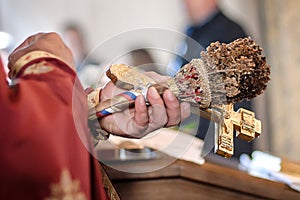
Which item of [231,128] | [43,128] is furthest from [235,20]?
[43,128]

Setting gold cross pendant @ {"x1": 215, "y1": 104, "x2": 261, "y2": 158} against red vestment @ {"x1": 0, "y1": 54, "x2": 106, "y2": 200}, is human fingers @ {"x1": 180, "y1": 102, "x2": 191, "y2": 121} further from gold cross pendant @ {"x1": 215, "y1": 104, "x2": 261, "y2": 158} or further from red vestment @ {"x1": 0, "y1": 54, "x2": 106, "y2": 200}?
red vestment @ {"x1": 0, "y1": 54, "x2": 106, "y2": 200}

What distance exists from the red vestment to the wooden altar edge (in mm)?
393

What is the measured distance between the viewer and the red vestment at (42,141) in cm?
85

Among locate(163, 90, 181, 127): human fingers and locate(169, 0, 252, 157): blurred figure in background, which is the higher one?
locate(169, 0, 252, 157): blurred figure in background

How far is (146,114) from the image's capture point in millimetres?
1020

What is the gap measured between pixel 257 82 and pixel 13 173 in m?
0.36

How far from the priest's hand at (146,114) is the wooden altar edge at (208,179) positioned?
238 mm

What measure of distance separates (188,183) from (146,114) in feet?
1.32

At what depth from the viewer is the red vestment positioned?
85 cm

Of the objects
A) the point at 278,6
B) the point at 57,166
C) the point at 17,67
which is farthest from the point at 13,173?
the point at 278,6

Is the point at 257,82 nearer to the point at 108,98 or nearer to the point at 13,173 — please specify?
the point at 108,98

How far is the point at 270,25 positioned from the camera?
12.3 feet

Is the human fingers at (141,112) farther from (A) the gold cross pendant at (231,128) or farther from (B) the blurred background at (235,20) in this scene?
(B) the blurred background at (235,20)

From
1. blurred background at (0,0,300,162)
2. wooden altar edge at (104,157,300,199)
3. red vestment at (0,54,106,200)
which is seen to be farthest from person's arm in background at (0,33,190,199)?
blurred background at (0,0,300,162)
